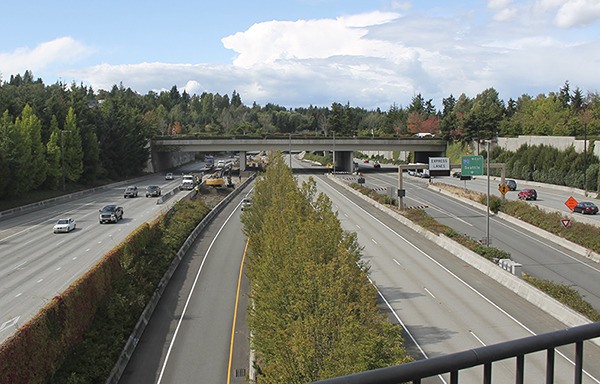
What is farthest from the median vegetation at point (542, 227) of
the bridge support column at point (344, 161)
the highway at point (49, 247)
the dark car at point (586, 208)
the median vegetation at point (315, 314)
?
the bridge support column at point (344, 161)

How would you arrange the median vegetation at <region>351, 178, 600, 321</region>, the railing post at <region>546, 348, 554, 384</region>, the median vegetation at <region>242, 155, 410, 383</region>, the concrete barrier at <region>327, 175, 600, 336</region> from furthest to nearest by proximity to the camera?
the median vegetation at <region>351, 178, 600, 321</region>, the concrete barrier at <region>327, 175, 600, 336</region>, the median vegetation at <region>242, 155, 410, 383</region>, the railing post at <region>546, 348, 554, 384</region>

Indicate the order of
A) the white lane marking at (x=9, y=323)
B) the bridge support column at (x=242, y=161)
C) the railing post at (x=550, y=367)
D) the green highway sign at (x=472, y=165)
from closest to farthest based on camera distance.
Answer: the railing post at (x=550, y=367) < the white lane marking at (x=9, y=323) < the green highway sign at (x=472, y=165) < the bridge support column at (x=242, y=161)

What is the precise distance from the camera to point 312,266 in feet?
63.8

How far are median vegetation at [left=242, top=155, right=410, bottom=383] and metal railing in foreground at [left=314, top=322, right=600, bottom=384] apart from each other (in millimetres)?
11419

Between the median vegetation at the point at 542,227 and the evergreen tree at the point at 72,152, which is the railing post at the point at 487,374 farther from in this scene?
the evergreen tree at the point at 72,152

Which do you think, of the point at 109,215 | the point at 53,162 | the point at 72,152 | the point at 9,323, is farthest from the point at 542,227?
the point at 72,152

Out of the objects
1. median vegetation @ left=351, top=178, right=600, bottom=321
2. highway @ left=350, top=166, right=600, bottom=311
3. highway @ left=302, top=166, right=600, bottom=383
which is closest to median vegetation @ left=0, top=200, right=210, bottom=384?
highway @ left=302, top=166, right=600, bottom=383

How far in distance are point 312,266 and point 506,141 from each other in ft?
320

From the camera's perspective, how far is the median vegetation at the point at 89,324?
21938mm

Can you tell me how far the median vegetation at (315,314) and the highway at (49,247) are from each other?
13.0m

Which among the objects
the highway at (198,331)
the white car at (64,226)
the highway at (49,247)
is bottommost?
the highway at (198,331)

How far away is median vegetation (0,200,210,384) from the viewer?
864 inches

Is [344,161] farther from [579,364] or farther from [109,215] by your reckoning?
[579,364]

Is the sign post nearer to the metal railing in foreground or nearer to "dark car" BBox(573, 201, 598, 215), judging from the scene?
"dark car" BBox(573, 201, 598, 215)
